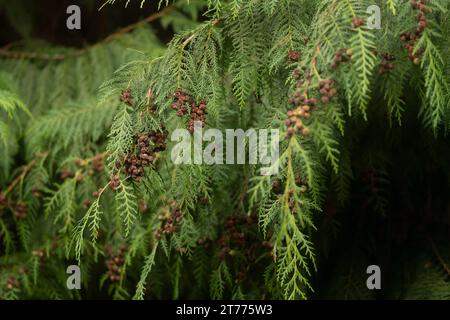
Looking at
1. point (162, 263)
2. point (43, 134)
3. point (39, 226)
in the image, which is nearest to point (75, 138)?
point (43, 134)

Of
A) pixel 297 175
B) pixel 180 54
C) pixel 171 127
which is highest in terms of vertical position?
pixel 180 54

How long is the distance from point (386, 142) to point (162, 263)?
93cm

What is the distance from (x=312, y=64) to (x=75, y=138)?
4.91 feet

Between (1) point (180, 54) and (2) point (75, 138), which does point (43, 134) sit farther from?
(1) point (180, 54)

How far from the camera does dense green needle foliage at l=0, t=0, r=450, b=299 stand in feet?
4.27

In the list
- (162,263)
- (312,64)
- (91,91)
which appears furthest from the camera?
(91,91)

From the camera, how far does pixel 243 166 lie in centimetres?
192

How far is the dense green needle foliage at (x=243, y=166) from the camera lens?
1.30 m

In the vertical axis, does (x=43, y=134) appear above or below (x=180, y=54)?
below

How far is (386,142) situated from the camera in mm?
2088
